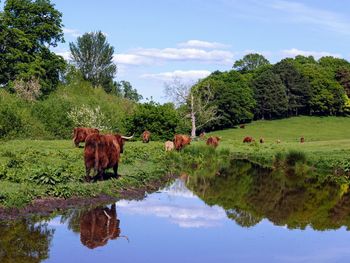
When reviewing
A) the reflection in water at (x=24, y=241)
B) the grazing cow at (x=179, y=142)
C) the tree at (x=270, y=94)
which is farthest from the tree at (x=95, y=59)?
the reflection in water at (x=24, y=241)

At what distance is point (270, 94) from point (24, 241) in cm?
7876

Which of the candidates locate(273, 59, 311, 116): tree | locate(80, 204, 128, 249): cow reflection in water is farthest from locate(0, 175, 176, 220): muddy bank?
locate(273, 59, 311, 116): tree

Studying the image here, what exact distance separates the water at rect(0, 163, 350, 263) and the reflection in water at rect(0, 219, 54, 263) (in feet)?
0.06

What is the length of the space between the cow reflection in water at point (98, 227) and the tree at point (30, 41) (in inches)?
1841

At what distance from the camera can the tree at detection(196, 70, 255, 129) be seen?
272 feet

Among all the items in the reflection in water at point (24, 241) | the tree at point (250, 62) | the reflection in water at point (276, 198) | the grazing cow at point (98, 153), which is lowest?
the reflection in water at point (276, 198)

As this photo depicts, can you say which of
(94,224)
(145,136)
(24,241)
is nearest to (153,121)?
(145,136)

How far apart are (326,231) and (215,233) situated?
3.58m

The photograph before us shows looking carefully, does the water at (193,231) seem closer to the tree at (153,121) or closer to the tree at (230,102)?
the tree at (153,121)

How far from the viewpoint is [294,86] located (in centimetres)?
9112

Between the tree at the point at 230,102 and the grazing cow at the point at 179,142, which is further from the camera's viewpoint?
the tree at the point at 230,102

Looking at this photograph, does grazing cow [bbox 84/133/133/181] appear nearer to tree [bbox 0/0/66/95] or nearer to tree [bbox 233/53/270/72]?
tree [bbox 0/0/66/95]

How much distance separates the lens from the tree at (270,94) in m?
88.4

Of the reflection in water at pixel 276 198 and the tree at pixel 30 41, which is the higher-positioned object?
the tree at pixel 30 41
